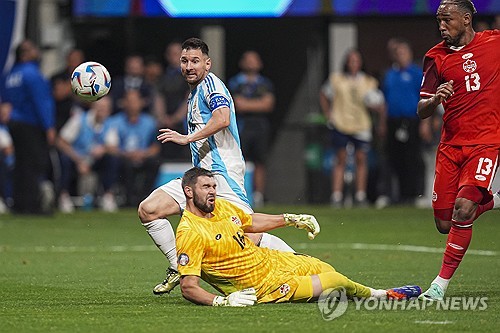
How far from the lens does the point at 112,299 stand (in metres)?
9.64

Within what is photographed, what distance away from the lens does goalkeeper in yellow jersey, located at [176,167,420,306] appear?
346 inches

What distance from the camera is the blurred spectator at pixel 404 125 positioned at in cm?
2138

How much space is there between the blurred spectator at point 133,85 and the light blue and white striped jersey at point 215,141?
11.8 m

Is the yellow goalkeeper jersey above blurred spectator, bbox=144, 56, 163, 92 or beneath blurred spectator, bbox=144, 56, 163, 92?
beneath

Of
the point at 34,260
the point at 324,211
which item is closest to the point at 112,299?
the point at 34,260

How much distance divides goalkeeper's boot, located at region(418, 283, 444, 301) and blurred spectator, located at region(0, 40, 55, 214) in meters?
11.0

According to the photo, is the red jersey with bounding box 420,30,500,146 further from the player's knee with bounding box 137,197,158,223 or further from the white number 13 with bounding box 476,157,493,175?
the player's knee with bounding box 137,197,158,223

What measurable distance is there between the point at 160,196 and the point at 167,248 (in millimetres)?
492

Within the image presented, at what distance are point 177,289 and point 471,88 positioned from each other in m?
3.21

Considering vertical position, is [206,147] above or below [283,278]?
above

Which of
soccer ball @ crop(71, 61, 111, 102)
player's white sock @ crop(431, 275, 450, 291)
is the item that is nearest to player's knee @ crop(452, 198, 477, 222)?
player's white sock @ crop(431, 275, 450, 291)

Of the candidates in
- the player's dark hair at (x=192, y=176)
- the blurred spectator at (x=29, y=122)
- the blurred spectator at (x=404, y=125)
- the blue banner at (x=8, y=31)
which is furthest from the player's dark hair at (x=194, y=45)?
the blue banner at (x=8, y=31)

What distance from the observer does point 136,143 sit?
866 inches

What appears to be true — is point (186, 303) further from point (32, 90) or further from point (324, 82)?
point (324, 82)
